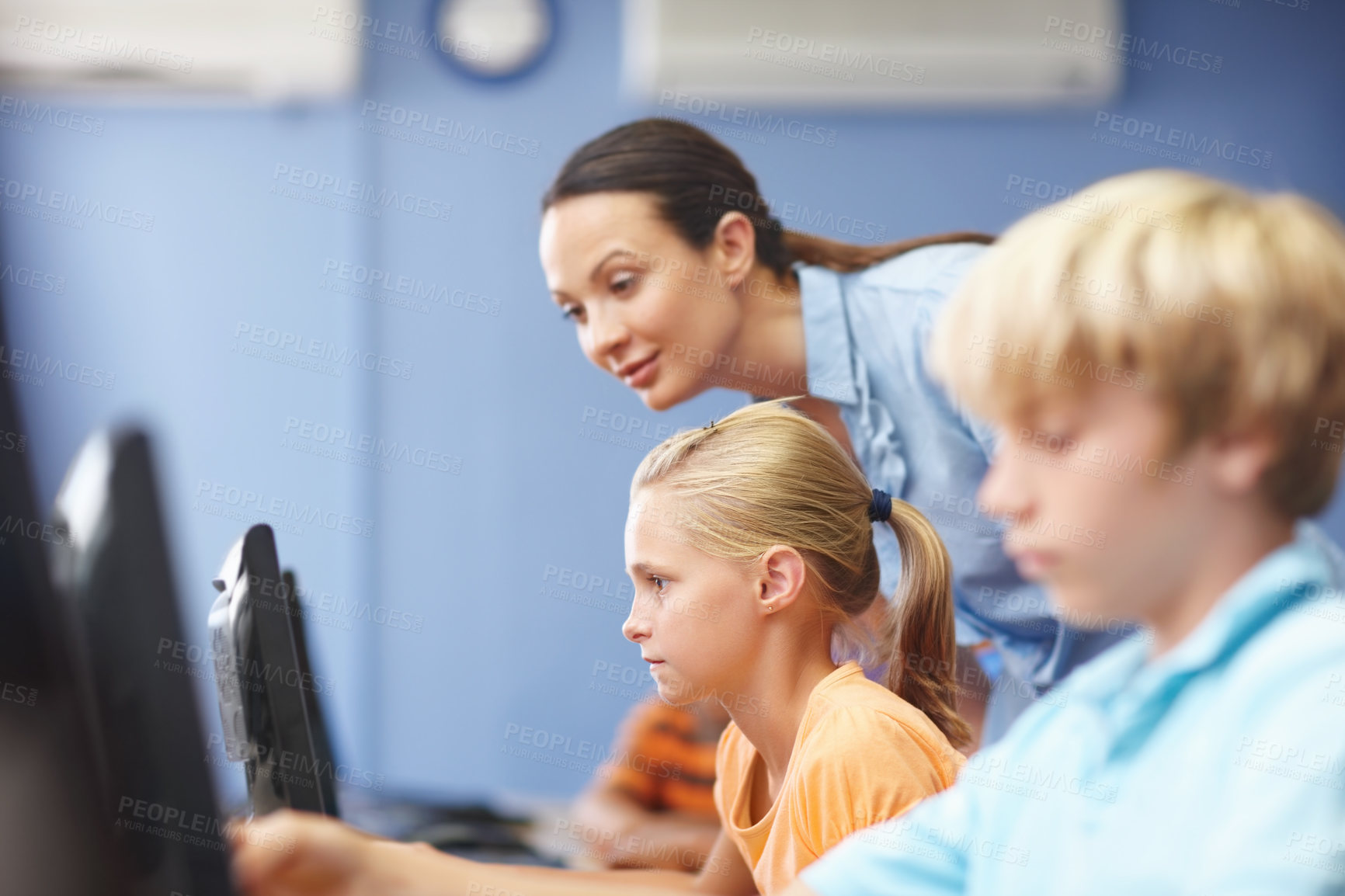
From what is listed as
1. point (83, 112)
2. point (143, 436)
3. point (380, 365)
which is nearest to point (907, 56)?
point (380, 365)

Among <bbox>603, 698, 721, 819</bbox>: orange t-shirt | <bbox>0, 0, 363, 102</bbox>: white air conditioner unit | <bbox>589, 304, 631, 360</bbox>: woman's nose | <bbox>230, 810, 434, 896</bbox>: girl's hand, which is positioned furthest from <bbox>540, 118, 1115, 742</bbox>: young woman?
<bbox>0, 0, 363, 102</bbox>: white air conditioner unit

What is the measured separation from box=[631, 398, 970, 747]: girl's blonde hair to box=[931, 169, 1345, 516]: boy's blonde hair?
0.84ft

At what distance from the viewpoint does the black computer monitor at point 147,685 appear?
1.56 ft

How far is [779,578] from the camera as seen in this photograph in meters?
0.71

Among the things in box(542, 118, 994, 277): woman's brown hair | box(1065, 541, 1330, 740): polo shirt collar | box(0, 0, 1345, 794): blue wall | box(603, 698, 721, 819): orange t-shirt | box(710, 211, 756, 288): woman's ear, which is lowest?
box(603, 698, 721, 819): orange t-shirt

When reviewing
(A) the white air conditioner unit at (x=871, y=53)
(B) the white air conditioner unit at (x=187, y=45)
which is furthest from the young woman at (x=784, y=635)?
(B) the white air conditioner unit at (x=187, y=45)

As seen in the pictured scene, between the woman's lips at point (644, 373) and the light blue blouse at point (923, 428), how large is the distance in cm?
12

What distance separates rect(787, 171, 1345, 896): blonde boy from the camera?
16.0 inches

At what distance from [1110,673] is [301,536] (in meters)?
1.76

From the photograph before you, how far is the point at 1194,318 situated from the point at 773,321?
0.44 m

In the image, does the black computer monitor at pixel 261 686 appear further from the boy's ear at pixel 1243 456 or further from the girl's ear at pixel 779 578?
the boy's ear at pixel 1243 456

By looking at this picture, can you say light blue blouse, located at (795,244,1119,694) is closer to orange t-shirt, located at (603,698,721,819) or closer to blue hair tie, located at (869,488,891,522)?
blue hair tie, located at (869,488,891,522)

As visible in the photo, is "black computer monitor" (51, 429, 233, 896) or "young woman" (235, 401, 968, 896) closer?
"black computer monitor" (51, 429, 233, 896)

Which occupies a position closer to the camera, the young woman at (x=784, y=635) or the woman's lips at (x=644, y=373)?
the young woman at (x=784, y=635)
